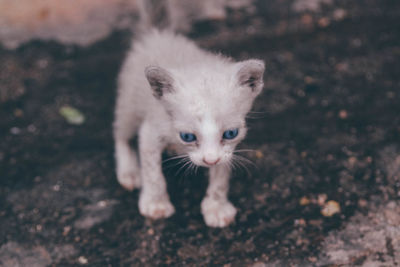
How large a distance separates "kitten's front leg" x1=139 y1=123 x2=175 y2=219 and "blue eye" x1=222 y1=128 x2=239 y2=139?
1.46 ft

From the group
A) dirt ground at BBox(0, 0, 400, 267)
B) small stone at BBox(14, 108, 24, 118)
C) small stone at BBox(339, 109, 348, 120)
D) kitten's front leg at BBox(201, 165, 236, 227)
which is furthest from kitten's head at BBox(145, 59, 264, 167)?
small stone at BBox(14, 108, 24, 118)

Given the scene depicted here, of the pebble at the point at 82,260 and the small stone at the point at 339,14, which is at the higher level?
the small stone at the point at 339,14

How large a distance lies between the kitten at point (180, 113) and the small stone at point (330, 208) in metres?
0.56

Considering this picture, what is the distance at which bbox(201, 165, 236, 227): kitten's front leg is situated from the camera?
2.39m

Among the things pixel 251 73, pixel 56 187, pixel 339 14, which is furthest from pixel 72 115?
pixel 339 14

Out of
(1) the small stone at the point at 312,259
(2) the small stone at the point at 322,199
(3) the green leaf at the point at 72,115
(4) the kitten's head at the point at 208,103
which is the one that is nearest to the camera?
(4) the kitten's head at the point at 208,103

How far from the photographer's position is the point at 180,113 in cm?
196

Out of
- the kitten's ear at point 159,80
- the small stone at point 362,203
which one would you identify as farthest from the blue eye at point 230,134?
the small stone at point 362,203

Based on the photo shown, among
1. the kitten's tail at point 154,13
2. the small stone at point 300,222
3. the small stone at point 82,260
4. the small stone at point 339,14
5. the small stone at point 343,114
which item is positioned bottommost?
the small stone at point 82,260

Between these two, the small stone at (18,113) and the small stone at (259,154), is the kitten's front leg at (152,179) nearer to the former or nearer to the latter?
the small stone at (259,154)

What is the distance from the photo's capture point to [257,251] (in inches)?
90.8

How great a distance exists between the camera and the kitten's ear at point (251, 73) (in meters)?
1.92

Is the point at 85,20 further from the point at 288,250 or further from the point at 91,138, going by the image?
the point at 288,250

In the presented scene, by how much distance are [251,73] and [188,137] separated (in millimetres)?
443
